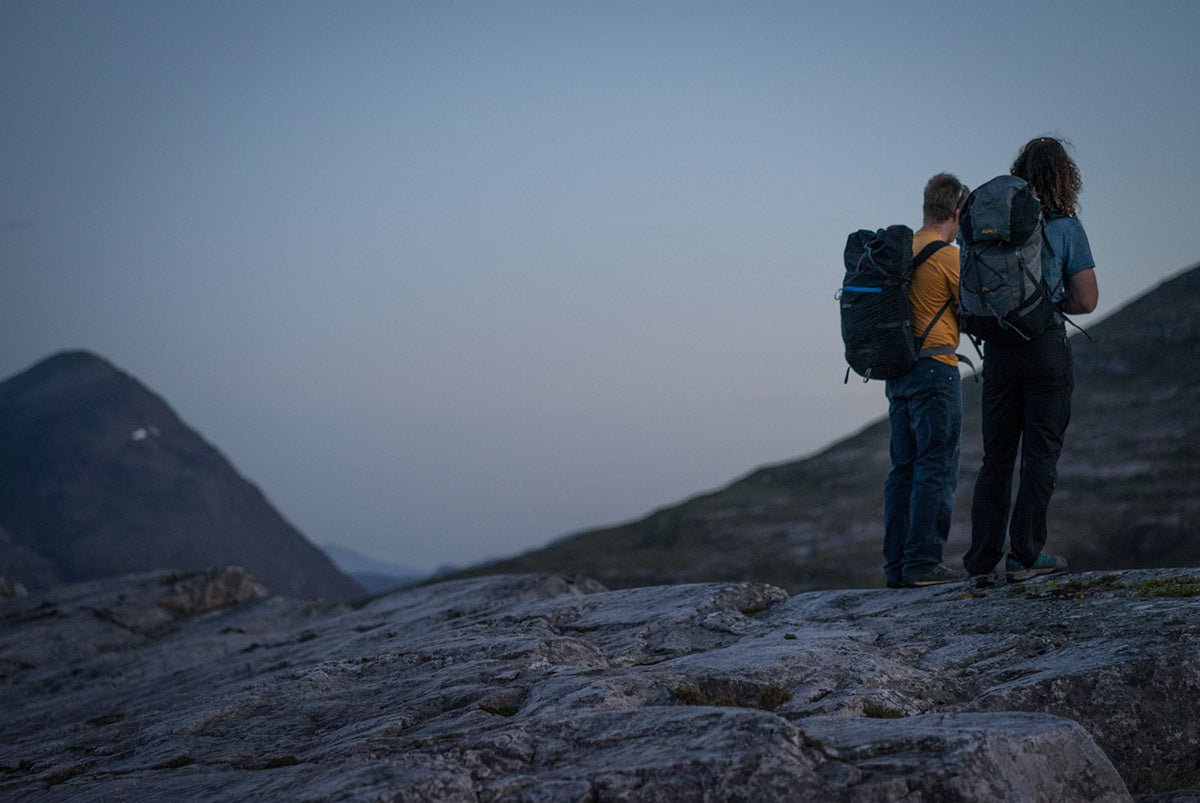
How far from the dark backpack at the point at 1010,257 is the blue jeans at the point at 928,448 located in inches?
62.9

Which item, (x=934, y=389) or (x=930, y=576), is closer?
(x=934, y=389)

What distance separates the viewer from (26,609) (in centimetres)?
3375

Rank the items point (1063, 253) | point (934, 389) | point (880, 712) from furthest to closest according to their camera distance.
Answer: point (934, 389), point (1063, 253), point (880, 712)

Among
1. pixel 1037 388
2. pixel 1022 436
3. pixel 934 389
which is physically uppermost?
pixel 934 389

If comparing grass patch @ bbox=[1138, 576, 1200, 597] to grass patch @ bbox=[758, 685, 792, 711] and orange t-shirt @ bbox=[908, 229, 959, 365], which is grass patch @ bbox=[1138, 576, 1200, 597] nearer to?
orange t-shirt @ bbox=[908, 229, 959, 365]

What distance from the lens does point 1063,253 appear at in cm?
1020

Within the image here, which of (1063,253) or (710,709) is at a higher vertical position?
(1063,253)

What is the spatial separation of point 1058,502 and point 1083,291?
70.8 meters

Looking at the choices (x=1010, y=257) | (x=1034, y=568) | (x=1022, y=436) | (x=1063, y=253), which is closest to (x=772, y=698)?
(x=1034, y=568)

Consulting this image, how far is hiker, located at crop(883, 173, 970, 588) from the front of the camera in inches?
465

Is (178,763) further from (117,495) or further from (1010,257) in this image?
(117,495)

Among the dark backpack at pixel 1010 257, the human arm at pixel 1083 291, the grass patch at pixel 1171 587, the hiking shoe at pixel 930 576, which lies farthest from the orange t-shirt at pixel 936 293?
the grass patch at pixel 1171 587

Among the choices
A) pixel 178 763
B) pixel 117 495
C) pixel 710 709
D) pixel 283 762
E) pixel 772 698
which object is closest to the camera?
pixel 710 709

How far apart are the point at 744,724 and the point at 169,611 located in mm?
31122
